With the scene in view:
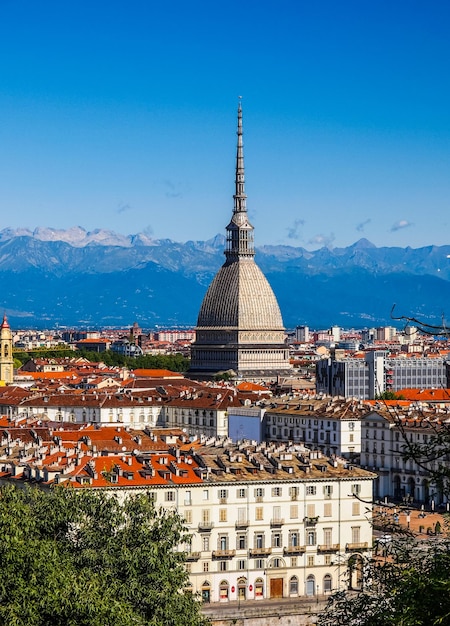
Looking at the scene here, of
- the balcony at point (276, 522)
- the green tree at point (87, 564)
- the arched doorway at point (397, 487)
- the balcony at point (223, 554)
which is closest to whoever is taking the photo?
the green tree at point (87, 564)

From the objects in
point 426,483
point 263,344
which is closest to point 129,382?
point 263,344

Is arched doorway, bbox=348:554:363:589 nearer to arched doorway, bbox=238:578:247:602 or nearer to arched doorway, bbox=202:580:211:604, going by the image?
arched doorway, bbox=238:578:247:602

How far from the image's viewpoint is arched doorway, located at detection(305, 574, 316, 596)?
2008 inches

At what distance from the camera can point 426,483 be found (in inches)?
747

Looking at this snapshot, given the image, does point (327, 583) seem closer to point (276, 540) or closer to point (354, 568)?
point (276, 540)

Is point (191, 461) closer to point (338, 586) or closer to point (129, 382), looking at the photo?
point (338, 586)

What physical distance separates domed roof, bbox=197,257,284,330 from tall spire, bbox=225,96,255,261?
3.41 ft

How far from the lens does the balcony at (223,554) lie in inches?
2003

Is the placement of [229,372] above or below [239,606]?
above

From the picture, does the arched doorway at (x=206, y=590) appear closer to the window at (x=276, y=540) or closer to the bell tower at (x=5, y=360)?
the window at (x=276, y=540)

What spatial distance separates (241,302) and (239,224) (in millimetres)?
9968

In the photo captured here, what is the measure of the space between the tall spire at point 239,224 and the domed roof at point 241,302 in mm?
1038

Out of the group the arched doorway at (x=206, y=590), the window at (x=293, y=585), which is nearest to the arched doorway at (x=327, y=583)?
the window at (x=293, y=585)

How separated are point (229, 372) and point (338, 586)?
342 ft
